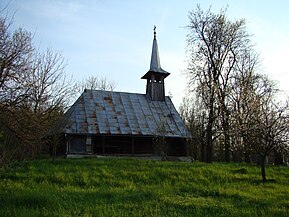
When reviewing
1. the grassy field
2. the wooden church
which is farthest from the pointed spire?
the grassy field

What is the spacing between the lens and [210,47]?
26.7 metres

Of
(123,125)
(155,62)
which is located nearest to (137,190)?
(123,125)

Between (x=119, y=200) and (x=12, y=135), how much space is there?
4.18 m

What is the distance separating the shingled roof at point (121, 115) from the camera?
2267cm

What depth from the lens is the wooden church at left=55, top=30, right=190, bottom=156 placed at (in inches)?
892

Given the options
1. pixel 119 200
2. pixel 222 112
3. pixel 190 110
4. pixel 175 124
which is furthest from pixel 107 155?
pixel 190 110

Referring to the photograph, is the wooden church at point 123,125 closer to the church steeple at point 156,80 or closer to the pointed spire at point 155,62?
the church steeple at point 156,80

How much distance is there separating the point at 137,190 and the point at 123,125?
495 inches

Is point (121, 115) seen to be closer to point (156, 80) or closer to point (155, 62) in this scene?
point (156, 80)

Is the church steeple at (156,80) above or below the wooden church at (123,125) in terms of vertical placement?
above

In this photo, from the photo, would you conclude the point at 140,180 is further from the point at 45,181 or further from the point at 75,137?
the point at 75,137

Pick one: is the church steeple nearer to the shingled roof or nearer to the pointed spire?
the pointed spire

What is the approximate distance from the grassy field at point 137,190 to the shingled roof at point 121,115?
542 centimetres

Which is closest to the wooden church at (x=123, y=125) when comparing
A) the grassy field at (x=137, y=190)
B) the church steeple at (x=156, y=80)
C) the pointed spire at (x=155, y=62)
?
the church steeple at (x=156, y=80)
